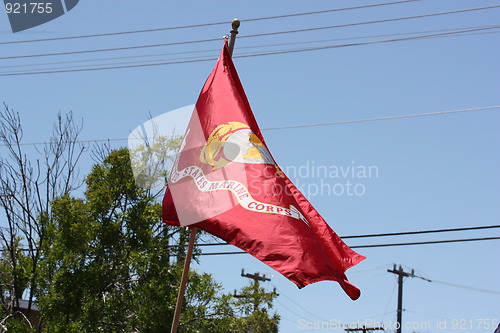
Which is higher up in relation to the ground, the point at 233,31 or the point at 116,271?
the point at 233,31

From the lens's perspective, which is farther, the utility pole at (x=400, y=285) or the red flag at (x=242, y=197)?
the utility pole at (x=400, y=285)

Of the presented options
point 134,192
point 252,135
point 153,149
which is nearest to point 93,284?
point 134,192

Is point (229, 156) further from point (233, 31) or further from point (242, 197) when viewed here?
point (233, 31)

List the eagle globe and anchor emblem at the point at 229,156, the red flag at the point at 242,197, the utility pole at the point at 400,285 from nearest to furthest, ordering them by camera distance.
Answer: the red flag at the point at 242,197, the eagle globe and anchor emblem at the point at 229,156, the utility pole at the point at 400,285

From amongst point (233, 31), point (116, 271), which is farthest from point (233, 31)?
point (116, 271)

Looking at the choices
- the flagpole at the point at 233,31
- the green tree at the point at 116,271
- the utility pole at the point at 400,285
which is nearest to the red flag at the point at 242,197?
the flagpole at the point at 233,31

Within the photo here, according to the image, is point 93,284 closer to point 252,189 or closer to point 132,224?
point 132,224

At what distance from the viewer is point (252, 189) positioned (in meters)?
8.95

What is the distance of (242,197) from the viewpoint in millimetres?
8883

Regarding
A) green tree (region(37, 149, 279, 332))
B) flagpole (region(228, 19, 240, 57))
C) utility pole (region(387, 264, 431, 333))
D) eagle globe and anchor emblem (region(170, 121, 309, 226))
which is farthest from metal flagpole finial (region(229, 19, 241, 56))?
utility pole (region(387, 264, 431, 333))

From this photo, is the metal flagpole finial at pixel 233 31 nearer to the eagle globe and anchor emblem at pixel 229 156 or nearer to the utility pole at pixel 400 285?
the eagle globe and anchor emblem at pixel 229 156

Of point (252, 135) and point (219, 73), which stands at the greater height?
point (219, 73)

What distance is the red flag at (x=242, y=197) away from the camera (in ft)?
27.2

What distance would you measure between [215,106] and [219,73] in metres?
0.53
